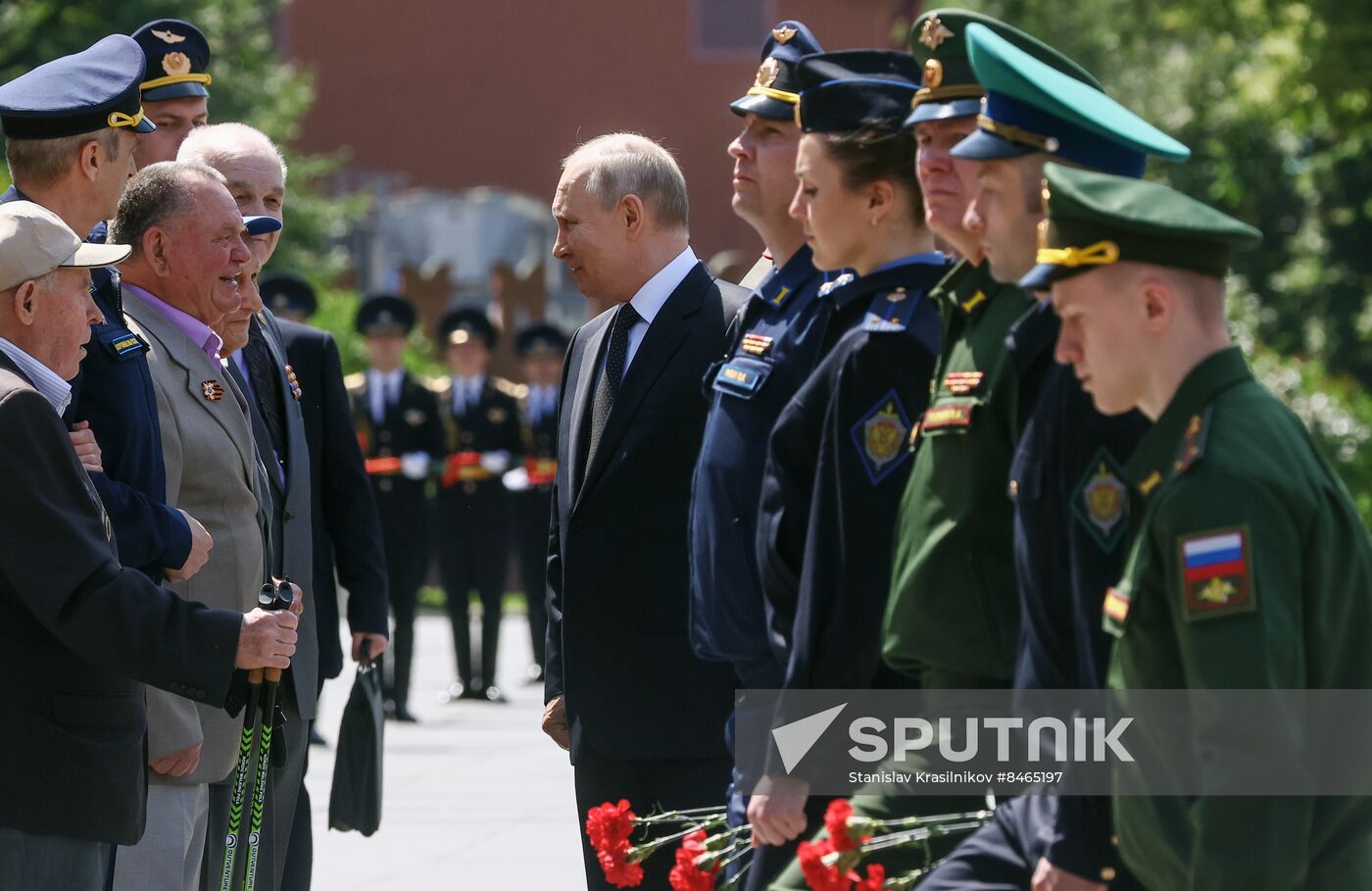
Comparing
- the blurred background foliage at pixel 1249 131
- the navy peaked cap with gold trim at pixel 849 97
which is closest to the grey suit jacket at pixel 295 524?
the navy peaked cap with gold trim at pixel 849 97

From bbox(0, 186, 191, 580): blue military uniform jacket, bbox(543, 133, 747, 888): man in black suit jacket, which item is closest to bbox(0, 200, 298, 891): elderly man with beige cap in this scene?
bbox(0, 186, 191, 580): blue military uniform jacket

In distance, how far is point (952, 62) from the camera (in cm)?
397

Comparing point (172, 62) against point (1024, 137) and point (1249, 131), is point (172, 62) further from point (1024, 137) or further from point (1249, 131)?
point (1249, 131)

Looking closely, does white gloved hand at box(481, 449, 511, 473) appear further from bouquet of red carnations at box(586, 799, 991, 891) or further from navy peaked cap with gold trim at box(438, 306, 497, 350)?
bouquet of red carnations at box(586, 799, 991, 891)

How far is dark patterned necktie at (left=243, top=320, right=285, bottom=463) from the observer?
588 centimetres

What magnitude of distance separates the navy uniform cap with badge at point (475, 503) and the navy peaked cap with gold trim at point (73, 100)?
9447 millimetres

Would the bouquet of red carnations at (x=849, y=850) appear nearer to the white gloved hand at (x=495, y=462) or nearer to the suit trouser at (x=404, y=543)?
the suit trouser at (x=404, y=543)

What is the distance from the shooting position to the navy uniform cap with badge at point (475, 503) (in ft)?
48.4

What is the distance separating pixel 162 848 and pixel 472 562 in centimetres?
1043

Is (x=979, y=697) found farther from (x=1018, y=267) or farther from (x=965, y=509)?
(x=1018, y=267)

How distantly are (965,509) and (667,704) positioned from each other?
6.08 feet

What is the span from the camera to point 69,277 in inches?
171

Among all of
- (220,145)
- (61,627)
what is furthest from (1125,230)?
(220,145)

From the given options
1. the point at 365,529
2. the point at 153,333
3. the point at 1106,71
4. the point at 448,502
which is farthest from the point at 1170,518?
the point at 1106,71
